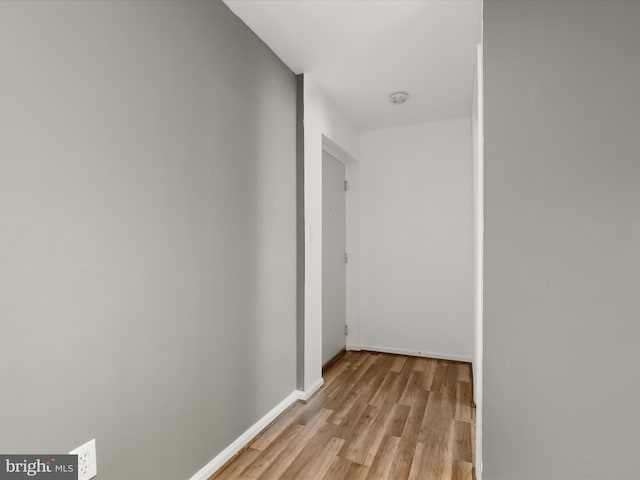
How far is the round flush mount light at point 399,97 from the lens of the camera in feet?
10.4

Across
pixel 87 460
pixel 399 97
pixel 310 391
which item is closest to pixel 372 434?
pixel 310 391

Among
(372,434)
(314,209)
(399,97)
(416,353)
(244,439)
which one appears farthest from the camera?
(416,353)

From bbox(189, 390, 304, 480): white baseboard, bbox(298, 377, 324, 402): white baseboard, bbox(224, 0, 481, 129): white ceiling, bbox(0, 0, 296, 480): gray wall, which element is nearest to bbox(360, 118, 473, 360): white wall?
bbox(224, 0, 481, 129): white ceiling

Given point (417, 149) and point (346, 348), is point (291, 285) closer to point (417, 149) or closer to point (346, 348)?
point (346, 348)

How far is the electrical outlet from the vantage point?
4.12ft

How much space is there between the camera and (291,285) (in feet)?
8.96

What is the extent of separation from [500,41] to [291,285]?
6.50 ft

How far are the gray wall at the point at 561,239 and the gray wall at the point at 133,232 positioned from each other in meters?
1.37

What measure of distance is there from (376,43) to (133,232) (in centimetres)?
194

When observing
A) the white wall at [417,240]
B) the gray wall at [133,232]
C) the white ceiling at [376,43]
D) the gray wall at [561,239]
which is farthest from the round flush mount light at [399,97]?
the gray wall at [561,239]

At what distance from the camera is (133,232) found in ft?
4.88

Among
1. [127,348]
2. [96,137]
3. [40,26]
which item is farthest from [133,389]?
[40,26]

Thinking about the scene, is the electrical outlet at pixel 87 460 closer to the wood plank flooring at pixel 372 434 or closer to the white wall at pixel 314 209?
the wood plank flooring at pixel 372 434

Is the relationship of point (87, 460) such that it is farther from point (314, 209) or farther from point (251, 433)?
point (314, 209)
